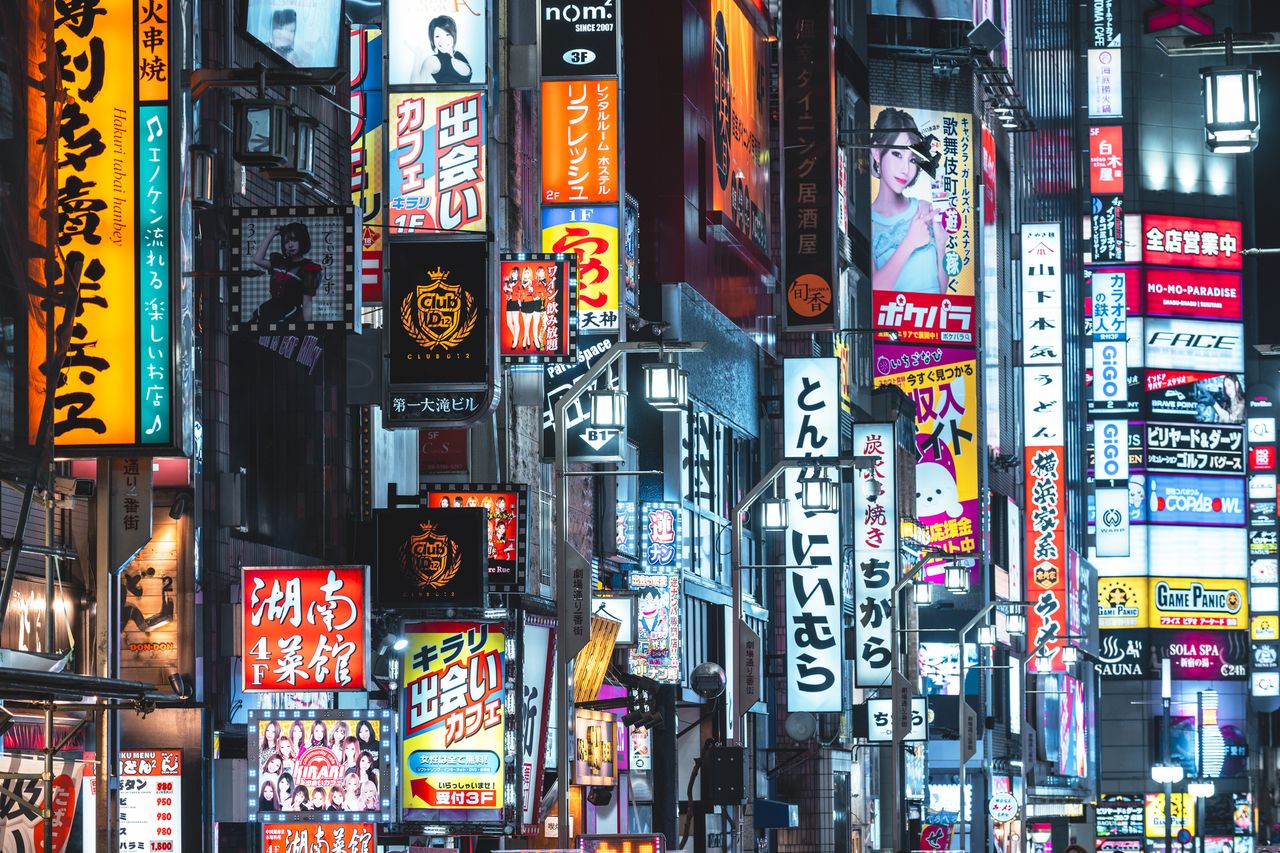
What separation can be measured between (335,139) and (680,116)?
66.6ft

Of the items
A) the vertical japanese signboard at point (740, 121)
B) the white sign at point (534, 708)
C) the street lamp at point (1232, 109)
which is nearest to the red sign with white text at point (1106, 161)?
the vertical japanese signboard at point (740, 121)

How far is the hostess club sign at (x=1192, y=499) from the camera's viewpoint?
116 m

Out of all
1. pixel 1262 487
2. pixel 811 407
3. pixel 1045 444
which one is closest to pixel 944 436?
pixel 1045 444

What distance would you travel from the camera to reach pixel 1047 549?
87875 millimetres

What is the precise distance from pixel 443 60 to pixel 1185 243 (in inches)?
3714

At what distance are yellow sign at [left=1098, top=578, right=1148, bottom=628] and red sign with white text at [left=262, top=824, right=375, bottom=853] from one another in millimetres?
90954

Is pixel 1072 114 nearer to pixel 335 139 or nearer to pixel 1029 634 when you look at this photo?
pixel 1029 634

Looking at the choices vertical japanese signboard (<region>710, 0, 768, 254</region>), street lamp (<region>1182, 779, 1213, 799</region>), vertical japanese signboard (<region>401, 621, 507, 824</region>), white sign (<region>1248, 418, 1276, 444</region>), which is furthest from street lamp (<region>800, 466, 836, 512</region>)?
white sign (<region>1248, 418, 1276, 444</region>)

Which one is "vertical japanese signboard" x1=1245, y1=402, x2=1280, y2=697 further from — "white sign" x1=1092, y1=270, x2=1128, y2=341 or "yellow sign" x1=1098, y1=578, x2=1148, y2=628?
"white sign" x1=1092, y1=270, x2=1128, y2=341

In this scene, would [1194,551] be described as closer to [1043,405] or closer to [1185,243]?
[1185,243]

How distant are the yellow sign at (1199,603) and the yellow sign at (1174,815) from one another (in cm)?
869

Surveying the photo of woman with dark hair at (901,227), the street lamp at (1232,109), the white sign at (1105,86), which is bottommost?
the street lamp at (1232,109)

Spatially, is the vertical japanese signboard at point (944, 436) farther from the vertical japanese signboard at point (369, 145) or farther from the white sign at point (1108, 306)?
the vertical japanese signboard at point (369, 145)

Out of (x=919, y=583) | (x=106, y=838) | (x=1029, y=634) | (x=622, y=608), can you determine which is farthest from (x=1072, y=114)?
(x=106, y=838)
